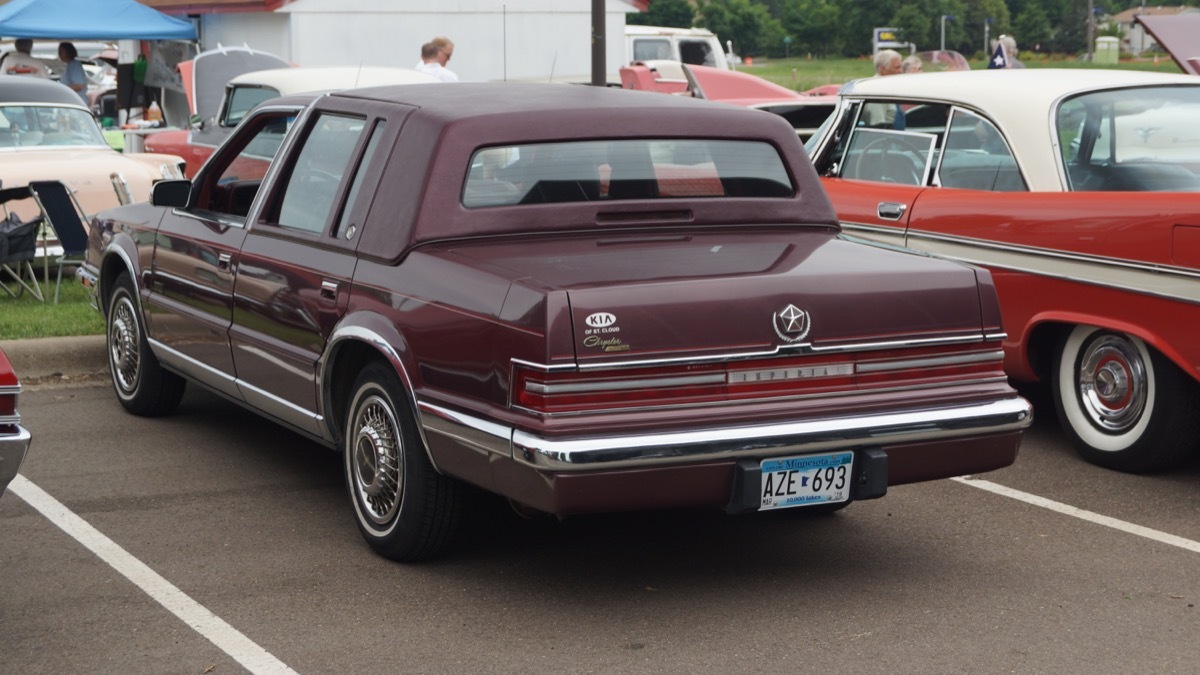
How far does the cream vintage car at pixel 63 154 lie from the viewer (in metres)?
11.6

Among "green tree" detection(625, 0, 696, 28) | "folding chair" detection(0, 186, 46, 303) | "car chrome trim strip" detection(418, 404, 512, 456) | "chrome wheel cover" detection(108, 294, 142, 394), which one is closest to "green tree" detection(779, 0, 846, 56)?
"green tree" detection(625, 0, 696, 28)

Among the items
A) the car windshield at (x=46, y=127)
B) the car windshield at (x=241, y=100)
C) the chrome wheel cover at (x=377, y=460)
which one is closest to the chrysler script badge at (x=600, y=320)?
the chrome wheel cover at (x=377, y=460)

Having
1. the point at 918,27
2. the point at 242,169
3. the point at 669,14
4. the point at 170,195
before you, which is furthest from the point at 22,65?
the point at 669,14

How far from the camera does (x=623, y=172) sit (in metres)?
5.68

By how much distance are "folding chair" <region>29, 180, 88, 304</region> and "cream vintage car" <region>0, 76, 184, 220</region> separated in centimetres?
61

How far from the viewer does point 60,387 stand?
339 inches

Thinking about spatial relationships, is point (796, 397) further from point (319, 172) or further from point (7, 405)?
point (7, 405)

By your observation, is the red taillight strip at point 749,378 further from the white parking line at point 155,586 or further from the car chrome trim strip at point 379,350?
the white parking line at point 155,586

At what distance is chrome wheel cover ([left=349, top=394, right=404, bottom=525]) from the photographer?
17.6ft

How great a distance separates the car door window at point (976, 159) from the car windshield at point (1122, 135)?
10.4 inches

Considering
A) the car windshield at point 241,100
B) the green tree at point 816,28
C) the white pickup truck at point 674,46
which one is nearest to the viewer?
the car windshield at point 241,100

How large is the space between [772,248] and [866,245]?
41cm

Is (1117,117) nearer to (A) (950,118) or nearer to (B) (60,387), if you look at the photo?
(A) (950,118)

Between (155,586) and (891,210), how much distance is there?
4.15 m
